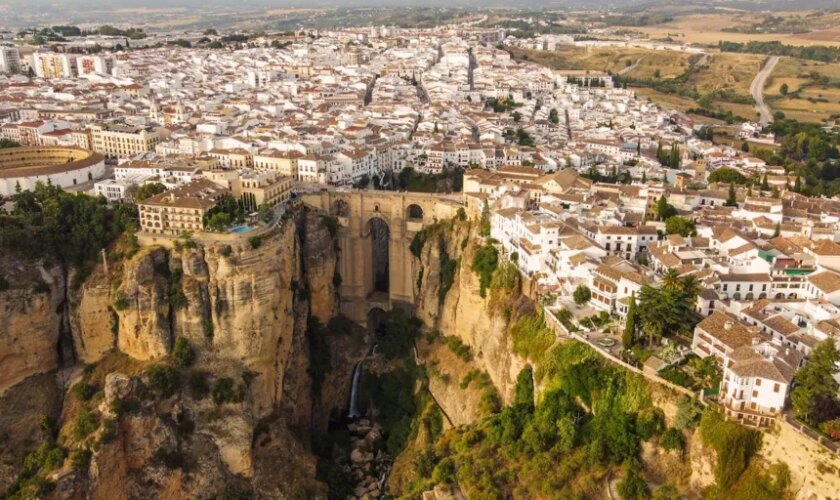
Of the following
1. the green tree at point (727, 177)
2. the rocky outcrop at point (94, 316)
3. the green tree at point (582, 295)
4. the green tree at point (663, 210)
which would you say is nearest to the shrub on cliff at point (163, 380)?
the rocky outcrop at point (94, 316)

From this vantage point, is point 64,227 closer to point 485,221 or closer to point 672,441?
point 485,221

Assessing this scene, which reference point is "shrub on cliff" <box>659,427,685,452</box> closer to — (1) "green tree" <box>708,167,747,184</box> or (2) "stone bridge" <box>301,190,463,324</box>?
(2) "stone bridge" <box>301,190,463,324</box>

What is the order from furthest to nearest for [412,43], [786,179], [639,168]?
[412,43]
[639,168]
[786,179]

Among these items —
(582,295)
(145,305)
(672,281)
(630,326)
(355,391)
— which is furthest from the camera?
(355,391)

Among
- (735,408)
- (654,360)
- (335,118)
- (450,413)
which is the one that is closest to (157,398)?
(450,413)

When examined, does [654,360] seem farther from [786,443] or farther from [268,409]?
[268,409]

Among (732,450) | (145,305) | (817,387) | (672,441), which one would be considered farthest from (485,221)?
(817,387)

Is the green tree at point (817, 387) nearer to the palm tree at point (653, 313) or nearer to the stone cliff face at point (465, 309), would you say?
the palm tree at point (653, 313)

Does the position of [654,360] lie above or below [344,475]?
above
